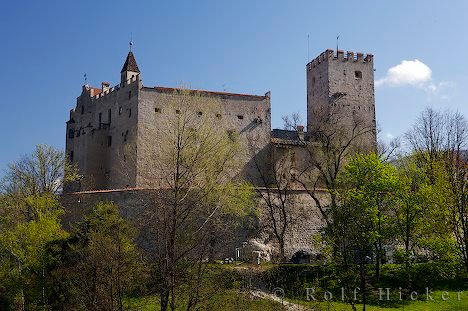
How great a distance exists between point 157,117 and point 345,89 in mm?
17073

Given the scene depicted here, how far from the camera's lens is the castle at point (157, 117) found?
43281 mm

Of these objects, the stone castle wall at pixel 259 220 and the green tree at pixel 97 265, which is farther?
the stone castle wall at pixel 259 220

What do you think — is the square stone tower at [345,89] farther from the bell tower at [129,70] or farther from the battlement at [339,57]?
the bell tower at [129,70]

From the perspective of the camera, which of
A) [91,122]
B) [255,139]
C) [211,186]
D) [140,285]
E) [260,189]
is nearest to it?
[140,285]

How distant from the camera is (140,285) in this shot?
858 inches

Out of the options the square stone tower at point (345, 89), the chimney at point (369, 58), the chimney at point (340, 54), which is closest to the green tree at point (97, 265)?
the square stone tower at point (345, 89)

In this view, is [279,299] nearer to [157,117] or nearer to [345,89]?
[157,117]

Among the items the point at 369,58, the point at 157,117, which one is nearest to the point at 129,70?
the point at 157,117

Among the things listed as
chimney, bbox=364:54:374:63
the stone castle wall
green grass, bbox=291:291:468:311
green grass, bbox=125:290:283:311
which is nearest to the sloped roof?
the stone castle wall

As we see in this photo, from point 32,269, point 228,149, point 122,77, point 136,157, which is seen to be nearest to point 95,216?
point 32,269

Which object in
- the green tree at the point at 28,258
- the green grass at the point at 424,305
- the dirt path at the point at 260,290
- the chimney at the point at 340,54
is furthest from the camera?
the chimney at the point at 340,54

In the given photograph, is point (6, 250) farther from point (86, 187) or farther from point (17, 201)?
point (86, 187)

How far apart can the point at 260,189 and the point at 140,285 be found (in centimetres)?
1649

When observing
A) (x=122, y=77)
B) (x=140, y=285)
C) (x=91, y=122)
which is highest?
(x=122, y=77)
